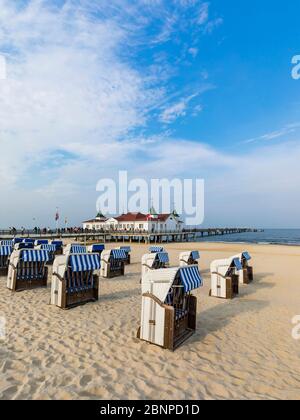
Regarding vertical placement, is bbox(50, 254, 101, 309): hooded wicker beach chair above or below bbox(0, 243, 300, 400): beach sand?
above

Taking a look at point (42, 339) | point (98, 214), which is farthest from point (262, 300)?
point (98, 214)

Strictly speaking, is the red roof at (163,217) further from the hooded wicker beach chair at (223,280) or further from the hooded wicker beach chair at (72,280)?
the hooded wicker beach chair at (72,280)

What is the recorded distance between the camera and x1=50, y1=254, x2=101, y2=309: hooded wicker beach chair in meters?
7.78

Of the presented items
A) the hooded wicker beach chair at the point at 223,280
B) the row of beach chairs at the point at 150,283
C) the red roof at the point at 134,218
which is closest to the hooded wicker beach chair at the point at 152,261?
the row of beach chairs at the point at 150,283

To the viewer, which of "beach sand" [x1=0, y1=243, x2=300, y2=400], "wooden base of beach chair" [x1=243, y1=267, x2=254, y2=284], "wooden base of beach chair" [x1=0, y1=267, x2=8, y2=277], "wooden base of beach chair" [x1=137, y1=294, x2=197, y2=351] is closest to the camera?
"beach sand" [x1=0, y1=243, x2=300, y2=400]

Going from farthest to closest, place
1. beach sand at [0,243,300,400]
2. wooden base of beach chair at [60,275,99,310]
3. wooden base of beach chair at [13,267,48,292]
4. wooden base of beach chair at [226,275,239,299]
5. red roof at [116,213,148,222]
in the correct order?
red roof at [116,213,148,222]
wooden base of beach chair at [226,275,239,299]
wooden base of beach chair at [13,267,48,292]
wooden base of beach chair at [60,275,99,310]
beach sand at [0,243,300,400]

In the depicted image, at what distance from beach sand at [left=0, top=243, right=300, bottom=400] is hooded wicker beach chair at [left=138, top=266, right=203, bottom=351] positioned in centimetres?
23

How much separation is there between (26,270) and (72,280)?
3037mm

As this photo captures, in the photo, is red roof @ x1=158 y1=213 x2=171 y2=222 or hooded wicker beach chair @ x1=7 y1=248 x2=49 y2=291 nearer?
hooded wicker beach chair @ x1=7 y1=248 x2=49 y2=291

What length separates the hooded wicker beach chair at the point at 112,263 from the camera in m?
13.0

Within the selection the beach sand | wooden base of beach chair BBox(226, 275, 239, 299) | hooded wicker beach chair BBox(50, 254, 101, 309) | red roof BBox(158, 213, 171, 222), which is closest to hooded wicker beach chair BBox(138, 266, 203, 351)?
the beach sand

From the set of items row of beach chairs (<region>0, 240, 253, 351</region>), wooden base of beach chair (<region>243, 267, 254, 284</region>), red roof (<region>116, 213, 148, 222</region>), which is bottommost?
wooden base of beach chair (<region>243, 267, 254, 284</region>)

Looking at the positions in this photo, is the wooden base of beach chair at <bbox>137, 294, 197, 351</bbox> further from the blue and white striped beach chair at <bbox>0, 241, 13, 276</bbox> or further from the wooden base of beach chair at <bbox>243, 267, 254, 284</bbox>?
the blue and white striped beach chair at <bbox>0, 241, 13, 276</bbox>

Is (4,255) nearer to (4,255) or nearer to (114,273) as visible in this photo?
(4,255)
